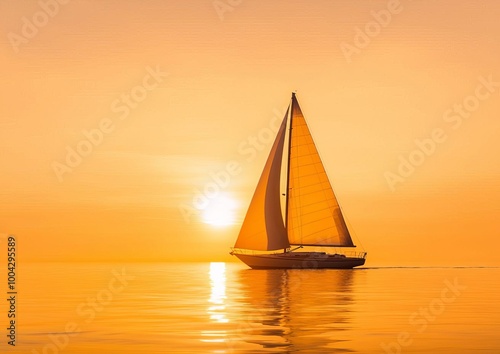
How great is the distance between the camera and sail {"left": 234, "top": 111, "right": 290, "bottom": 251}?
99.7 meters

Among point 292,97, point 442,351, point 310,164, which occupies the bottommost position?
point 442,351

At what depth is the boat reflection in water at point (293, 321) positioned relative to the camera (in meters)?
30.0

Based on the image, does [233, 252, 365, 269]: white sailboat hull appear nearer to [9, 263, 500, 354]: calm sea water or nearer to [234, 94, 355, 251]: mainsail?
[234, 94, 355, 251]: mainsail

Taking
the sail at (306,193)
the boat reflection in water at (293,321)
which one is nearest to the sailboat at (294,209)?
the sail at (306,193)

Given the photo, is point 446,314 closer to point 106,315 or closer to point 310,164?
point 106,315

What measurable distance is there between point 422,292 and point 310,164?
117 ft

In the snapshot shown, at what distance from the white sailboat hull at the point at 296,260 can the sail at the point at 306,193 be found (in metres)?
1.79

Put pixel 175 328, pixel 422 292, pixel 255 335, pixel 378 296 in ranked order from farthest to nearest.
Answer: pixel 422 292
pixel 378 296
pixel 175 328
pixel 255 335

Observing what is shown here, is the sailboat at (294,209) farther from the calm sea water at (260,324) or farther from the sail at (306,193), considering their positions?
the calm sea water at (260,324)

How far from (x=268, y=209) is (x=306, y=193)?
531cm

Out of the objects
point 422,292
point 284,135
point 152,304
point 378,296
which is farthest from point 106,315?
point 284,135

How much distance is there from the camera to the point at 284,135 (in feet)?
329

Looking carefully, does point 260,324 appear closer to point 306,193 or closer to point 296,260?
point 306,193

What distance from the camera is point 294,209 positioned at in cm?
10188
